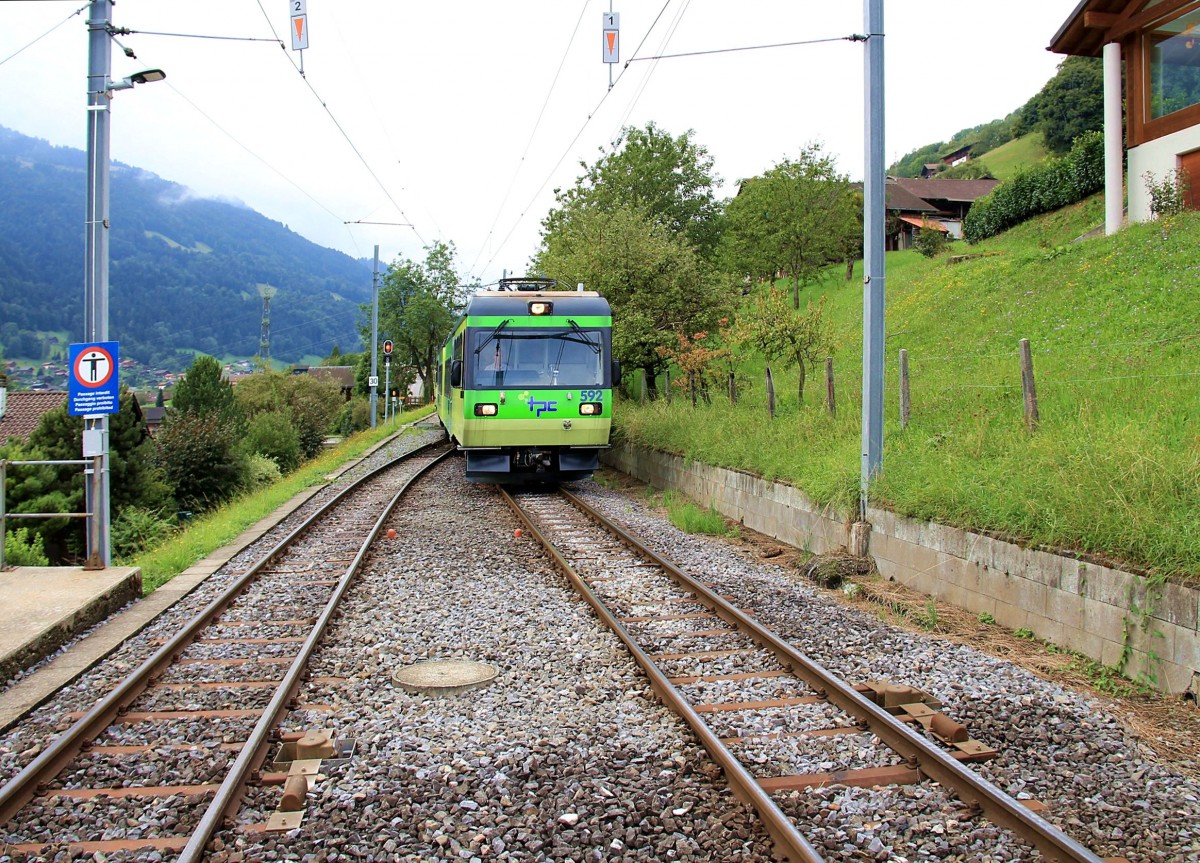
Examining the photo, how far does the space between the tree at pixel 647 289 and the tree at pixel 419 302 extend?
50294mm

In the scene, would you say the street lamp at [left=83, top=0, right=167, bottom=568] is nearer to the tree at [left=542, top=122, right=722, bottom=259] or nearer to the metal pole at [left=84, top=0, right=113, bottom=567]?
the metal pole at [left=84, top=0, right=113, bottom=567]

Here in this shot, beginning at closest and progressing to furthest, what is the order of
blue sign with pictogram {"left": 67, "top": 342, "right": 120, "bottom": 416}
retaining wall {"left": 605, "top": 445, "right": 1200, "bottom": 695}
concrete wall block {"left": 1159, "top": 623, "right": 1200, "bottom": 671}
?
concrete wall block {"left": 1159, "top": 623, "right": 1200, "bottom": 671} → retaining wall {"left": 605, "top": 445, "right": 1200, "bottom": 695} → blue sign with pictogram {"left": 67, "top": 342, "right": 120, "bottom": 416}

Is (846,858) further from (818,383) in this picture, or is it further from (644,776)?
(818,383)

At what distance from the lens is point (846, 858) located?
11.5 ft

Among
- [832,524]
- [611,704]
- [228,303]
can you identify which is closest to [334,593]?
[611,704]

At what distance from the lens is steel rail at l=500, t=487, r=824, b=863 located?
3460 mm

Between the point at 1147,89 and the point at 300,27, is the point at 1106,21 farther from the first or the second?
the point at 300,27

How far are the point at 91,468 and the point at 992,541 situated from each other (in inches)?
336

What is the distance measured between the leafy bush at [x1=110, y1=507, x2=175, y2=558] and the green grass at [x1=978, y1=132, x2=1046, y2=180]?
76764mm

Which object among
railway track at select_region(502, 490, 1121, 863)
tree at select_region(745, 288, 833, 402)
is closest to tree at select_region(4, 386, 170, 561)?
tree at select_region(745, 288, 833, 402)

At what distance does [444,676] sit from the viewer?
5820 mm

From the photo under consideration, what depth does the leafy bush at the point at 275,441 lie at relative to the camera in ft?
107

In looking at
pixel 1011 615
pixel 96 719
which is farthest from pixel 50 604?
pixel 1011 615

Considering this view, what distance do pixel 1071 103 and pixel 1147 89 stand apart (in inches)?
1973
